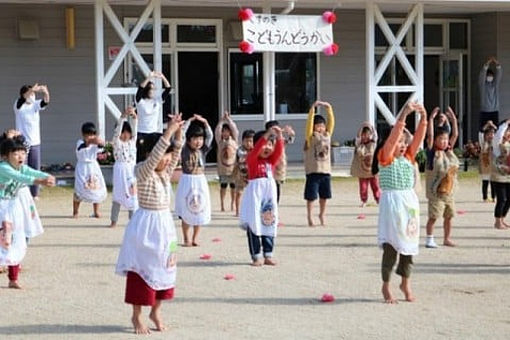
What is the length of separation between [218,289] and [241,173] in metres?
5.52

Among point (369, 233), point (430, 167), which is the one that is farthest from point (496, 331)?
point (369, 233)

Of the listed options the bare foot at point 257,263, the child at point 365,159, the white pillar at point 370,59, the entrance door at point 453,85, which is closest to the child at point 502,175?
the child at point 365,159

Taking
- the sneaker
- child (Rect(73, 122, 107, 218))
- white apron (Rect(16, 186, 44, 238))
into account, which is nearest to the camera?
white apron (Rect(16, 186, 44, 238))

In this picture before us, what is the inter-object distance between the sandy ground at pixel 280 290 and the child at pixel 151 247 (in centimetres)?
30

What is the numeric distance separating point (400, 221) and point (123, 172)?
6094 millimetres

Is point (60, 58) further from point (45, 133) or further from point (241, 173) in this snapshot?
point (241, 173)

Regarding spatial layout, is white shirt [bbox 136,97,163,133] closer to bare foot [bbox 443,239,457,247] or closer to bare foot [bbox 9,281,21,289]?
bare foot [bbox 443,239,457,247]

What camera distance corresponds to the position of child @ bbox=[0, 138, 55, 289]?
31.9 feet

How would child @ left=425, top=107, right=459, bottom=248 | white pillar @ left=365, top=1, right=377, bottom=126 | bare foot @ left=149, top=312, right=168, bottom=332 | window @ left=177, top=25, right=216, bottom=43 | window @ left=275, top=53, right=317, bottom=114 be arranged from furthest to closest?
1. window @ left=275, top=53, right=317, bottom=114
2. window @ left=177, top=25, right=216, bottom=43
3. white pillar @ left=365, top=1, right=377, bottom=126
4. child @ left=425, top=107, right=459, bottom=248
5. bare foot @ left=149, top=312, right=168, bottom=332

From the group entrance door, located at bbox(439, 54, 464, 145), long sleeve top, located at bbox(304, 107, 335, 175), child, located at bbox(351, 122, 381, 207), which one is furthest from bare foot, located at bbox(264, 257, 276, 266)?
entrance door, located at bbox(439, 54, 464, 145)

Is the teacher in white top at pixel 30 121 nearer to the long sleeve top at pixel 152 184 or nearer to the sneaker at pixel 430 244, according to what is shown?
the sneaker at pixel 430 244

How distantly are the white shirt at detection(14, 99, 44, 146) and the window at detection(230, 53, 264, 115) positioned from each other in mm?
6331

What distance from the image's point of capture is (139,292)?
798 cm

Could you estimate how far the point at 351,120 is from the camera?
75.4 ft
